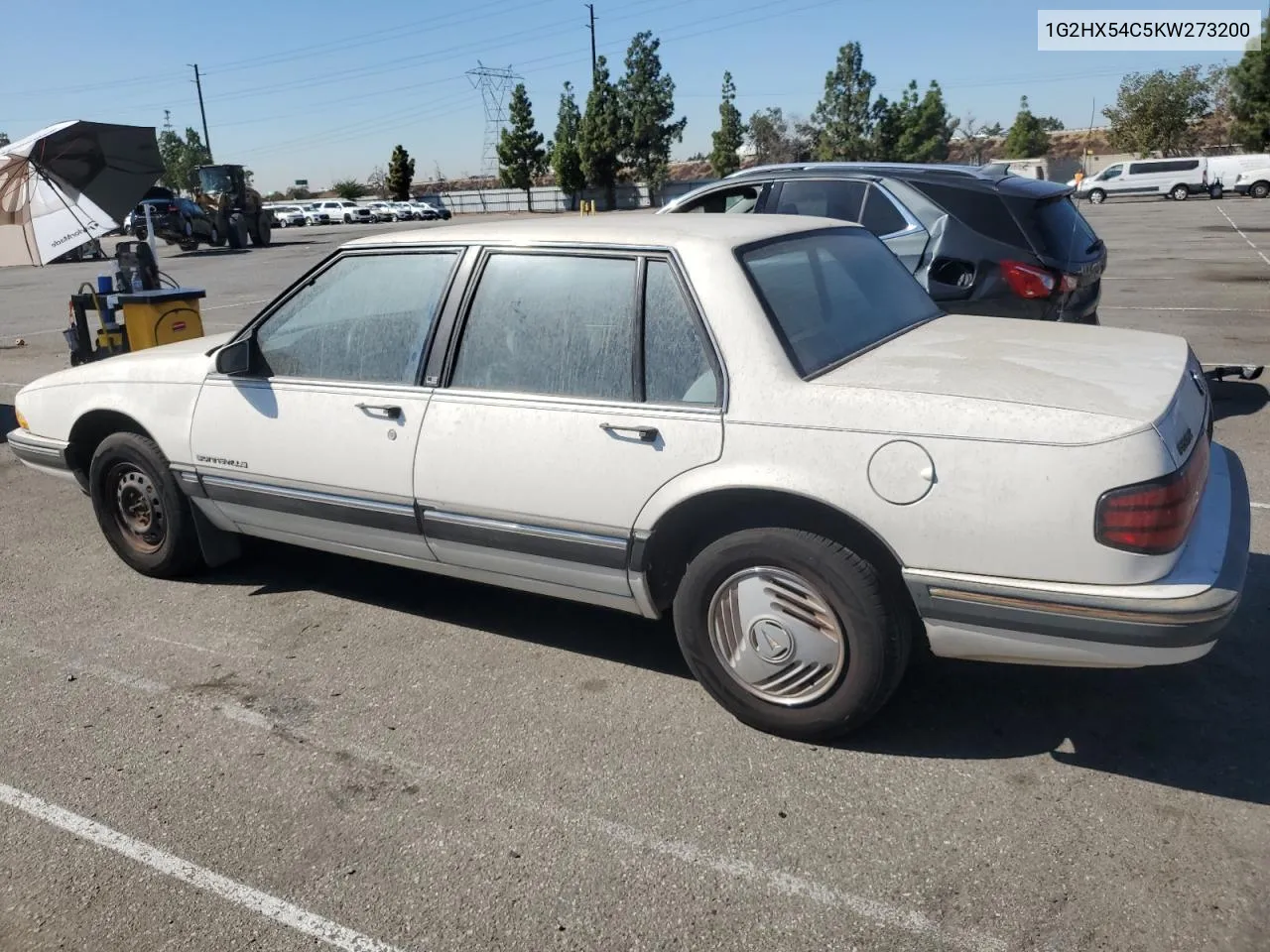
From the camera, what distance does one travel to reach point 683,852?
284cm

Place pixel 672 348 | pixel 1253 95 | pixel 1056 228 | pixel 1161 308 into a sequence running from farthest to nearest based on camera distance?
pixel 1253 95 < pixel 1161 308 < pixel 1056 228 < pixel 672 348

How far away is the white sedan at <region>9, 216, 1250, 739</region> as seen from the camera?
2.80 m

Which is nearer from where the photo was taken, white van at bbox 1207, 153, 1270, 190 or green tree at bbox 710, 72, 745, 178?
white van at bbox 1207, 153, 1270, 190

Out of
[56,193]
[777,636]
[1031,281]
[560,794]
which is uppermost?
[56,193]

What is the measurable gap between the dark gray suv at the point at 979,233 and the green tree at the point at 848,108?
63068mm

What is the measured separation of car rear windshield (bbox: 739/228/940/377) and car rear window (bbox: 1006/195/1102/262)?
7.72 ft

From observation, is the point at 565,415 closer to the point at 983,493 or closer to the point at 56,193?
the point at 983,493

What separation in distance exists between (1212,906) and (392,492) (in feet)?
9.45

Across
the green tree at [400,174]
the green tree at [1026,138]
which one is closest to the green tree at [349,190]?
the green tree at [400,174]

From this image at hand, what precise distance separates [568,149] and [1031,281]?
61675 millimetres

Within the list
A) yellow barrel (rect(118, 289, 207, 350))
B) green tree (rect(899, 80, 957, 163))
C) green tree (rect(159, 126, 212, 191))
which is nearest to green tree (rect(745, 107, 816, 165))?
green tree (rect(899, 80, 957, 163))

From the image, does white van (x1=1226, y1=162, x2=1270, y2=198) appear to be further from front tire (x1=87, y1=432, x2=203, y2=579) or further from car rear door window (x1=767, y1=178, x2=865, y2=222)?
front tire (x1=87, y1=432, x2=203, y2=579)

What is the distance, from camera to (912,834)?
2.88 meters

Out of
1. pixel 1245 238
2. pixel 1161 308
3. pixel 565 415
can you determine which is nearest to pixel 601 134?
pixel 1245 238
